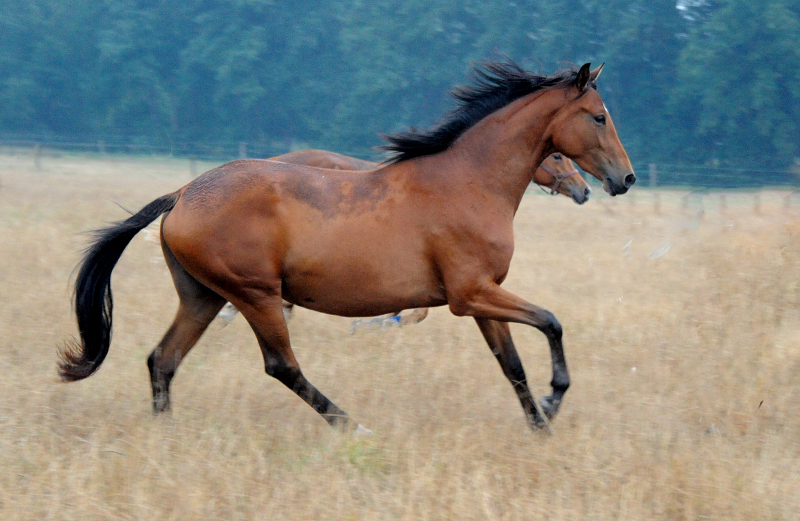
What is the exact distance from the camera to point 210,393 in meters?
5.50

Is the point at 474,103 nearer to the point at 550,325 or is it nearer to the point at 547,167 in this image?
the point at 550,325

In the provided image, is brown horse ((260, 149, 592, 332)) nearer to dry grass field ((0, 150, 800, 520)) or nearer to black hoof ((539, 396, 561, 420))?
dry grass field ((0, 150, 800, 520))

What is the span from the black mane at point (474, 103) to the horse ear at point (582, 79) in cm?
9

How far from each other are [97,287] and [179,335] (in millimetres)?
568

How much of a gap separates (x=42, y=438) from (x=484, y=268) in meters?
2.56

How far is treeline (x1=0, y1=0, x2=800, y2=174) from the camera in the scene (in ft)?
120

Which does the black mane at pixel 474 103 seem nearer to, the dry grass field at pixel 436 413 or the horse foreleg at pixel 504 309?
the horse foreleg at pixel 504 309

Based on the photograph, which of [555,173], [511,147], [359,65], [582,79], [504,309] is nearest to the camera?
[504,309]

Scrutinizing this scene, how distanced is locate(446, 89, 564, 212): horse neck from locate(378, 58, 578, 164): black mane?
74 millimetres

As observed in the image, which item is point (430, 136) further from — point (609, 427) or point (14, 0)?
point (14, 0)

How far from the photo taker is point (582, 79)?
15.6 ft

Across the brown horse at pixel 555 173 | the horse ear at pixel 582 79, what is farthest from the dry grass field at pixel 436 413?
the horse ear at pixel 582 79

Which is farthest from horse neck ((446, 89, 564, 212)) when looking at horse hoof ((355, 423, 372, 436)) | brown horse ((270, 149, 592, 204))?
brown horse ((270, 149, 592, 204))

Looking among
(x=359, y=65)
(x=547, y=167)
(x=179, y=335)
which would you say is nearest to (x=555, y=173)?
(x=547, y=167)
